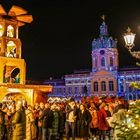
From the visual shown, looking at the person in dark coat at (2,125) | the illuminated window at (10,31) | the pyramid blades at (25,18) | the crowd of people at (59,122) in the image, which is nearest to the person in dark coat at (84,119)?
the crowd of people at (59,122)

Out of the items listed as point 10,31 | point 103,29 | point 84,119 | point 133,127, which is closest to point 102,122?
point 84,119

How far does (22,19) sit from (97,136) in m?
13.0

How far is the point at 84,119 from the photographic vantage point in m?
11.2

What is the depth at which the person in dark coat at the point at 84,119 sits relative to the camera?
11211 millimetres

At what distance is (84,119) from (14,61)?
451 inches

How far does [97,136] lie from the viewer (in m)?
13.2

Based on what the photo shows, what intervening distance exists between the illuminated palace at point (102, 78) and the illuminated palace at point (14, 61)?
3990cm

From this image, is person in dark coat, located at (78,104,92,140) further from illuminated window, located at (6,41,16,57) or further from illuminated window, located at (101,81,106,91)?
illuminated window, located at (101,81,106,91)

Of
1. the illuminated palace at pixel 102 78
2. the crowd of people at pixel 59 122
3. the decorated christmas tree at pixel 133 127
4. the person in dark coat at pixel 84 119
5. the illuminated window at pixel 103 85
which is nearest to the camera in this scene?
the decorated christmas tree at pixel 133 127

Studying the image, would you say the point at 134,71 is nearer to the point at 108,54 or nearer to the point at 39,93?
the point at 108,54

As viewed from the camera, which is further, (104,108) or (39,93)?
(39,93)

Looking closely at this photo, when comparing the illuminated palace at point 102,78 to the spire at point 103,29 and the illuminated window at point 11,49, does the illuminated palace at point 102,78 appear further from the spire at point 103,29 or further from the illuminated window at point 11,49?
the illuminated window at point 11,49

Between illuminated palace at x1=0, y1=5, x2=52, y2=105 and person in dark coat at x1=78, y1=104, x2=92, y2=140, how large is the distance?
332 inches

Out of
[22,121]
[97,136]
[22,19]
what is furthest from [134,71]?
[22,121]
